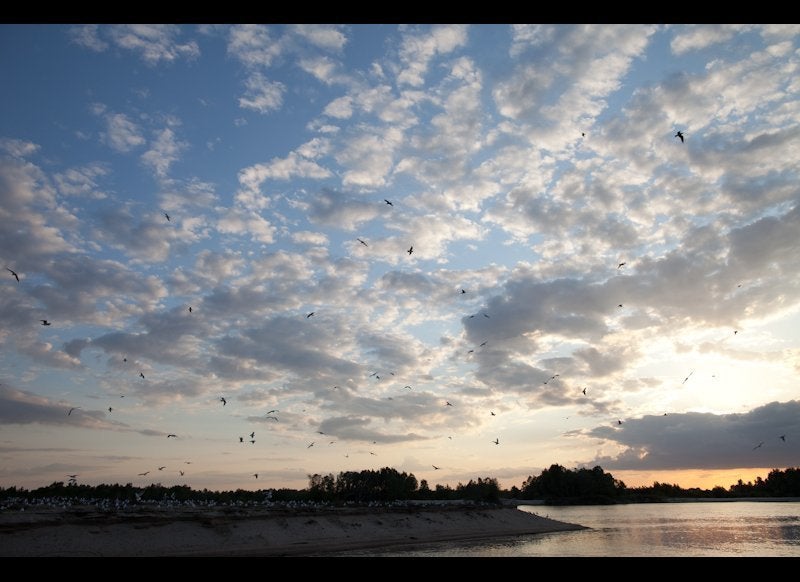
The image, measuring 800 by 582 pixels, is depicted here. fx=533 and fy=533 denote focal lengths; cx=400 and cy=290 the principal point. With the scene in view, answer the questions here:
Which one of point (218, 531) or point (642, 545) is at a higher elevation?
point (218, 531)

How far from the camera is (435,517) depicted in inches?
3834

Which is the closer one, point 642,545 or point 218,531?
point 218,531

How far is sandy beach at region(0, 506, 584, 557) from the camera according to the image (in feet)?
169

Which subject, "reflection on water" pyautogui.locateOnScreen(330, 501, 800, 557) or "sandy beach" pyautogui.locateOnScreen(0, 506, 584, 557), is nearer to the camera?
"sandy beach" pyautogui.locateOnScreen(0, 506, 584, 557)

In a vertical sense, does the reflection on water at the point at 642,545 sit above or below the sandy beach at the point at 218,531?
below

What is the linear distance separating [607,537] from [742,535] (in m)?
20.4

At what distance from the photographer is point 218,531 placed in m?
63.5

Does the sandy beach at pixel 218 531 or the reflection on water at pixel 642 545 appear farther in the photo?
the reflection on water at pixel 642 545

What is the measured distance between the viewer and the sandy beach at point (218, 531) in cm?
5147

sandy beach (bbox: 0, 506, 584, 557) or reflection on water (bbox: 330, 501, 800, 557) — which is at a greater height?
sandy beach (bbox: 0, 506, 584, 557)
